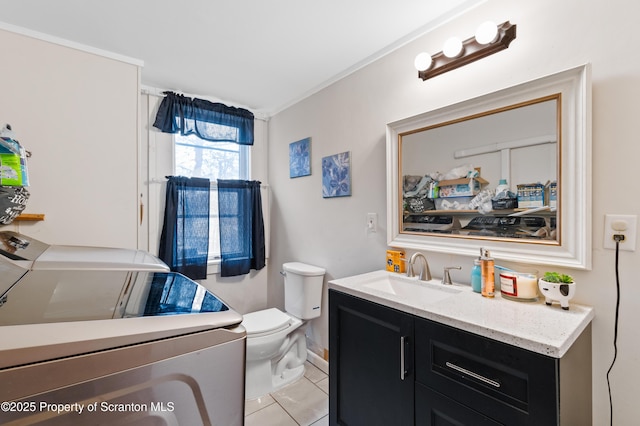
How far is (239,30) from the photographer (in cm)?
168

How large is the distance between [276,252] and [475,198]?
1941 mm

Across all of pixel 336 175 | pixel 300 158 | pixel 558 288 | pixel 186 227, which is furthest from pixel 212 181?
pixel 558 288

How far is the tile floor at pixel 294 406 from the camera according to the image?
5.82 ft

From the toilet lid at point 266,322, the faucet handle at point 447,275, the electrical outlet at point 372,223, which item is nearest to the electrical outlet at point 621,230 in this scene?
the faucet handle at point 447,275

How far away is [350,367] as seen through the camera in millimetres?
1451

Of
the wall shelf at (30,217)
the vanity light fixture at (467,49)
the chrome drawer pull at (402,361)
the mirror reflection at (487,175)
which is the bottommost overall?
the chrome drawer pull at (402,361)

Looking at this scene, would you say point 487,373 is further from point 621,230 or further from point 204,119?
point 204,119

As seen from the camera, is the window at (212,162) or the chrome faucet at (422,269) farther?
the window at (212,162)

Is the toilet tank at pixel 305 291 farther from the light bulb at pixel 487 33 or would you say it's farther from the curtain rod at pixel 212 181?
the light bulb at pixel 487 33

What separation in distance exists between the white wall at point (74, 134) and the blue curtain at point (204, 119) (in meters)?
0.43

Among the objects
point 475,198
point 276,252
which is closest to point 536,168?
point 475,198

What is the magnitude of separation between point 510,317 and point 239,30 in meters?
1.94

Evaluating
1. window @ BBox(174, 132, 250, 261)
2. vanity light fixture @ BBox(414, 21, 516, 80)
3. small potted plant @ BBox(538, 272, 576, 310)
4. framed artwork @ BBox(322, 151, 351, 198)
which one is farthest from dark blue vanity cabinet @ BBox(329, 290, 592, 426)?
window @ BBox(174, 132, 250, 261)

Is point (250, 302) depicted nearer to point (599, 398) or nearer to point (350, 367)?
point (350, 367)
